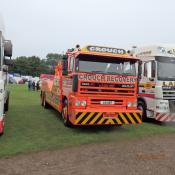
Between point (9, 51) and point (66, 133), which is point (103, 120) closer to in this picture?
point (66, 133)

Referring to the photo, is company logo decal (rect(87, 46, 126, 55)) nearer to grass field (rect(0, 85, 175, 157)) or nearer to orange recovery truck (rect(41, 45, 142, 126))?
orange recovery truck (rect(41, 45, 142, 126))

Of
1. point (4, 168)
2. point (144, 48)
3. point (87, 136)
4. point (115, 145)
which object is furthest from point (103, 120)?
point (144, 48)

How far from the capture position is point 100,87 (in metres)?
9.24

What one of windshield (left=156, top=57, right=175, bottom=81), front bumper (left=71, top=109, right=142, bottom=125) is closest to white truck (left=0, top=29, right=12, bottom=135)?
front bumper (left=71, top=109, right=142, bottom=125)

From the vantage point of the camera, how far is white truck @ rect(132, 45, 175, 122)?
11.5m

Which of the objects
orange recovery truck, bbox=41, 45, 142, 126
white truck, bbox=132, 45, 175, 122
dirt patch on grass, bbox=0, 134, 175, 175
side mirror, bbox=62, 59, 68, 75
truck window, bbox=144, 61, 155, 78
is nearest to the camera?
dirt patch on grass, bbox=0, 134, 175, 175

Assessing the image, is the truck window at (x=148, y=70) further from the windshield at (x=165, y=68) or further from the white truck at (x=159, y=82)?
the windshield at (x=165, y=68)

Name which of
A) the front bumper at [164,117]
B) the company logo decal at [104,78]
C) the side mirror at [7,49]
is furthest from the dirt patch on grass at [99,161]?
the side mirror at [7,49]

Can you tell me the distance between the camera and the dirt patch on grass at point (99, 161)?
5.77 meters

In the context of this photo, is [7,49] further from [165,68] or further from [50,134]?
[165,68]

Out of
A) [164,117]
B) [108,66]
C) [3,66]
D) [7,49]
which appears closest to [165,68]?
[164,117]

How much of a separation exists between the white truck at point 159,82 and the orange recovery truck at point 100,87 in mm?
1941

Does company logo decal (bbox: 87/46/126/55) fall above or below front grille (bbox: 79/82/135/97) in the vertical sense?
above

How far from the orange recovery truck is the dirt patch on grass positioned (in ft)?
4.47
